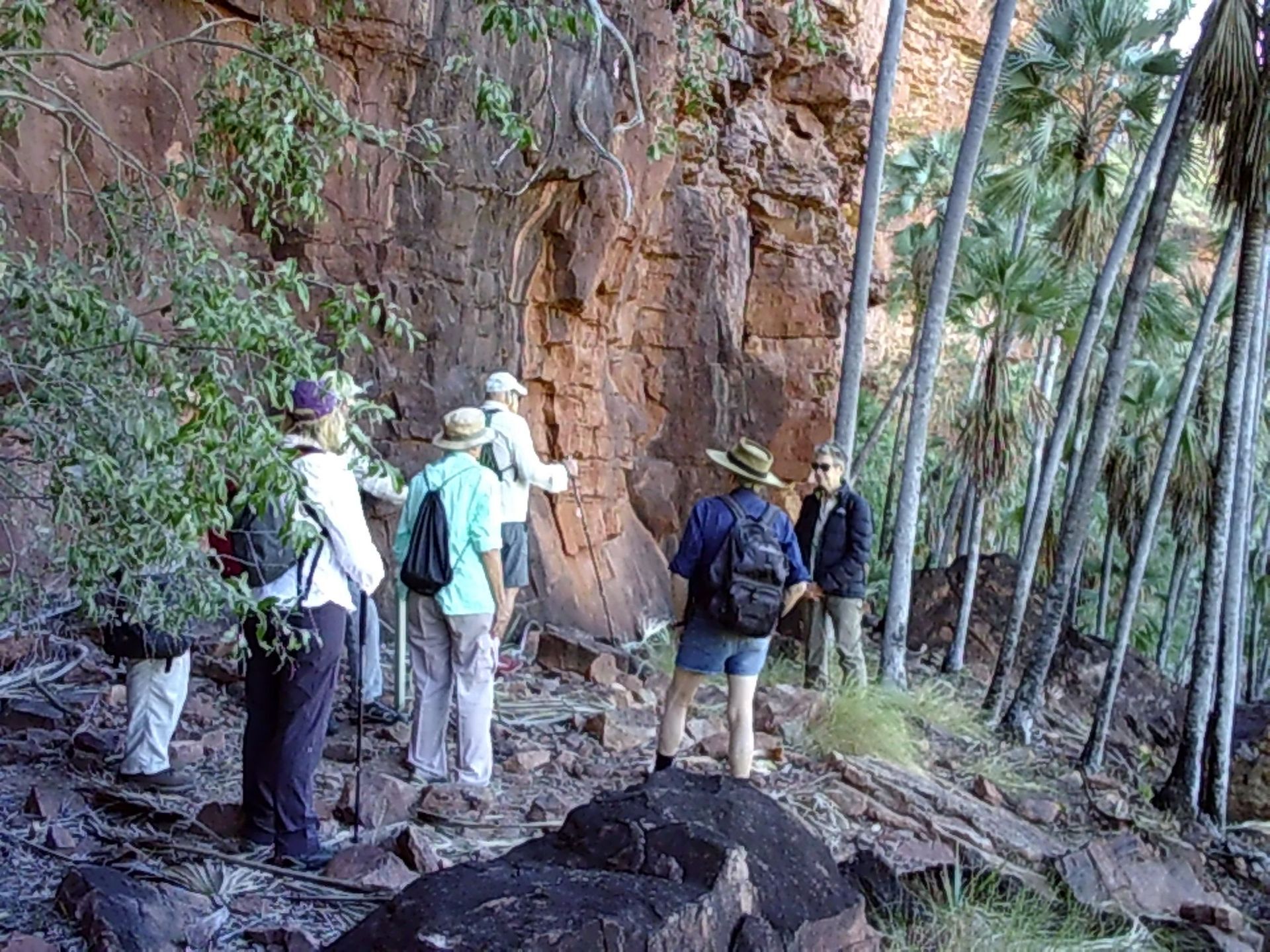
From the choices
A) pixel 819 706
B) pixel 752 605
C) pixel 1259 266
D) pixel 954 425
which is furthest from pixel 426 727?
pixel 954 425

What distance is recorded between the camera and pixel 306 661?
4508 mm

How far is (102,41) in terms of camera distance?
460 cm

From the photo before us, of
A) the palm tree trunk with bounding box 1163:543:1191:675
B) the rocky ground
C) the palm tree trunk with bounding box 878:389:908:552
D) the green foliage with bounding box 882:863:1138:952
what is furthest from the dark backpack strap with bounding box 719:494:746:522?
the palm tree trunk with bounding box 878:389:908:552

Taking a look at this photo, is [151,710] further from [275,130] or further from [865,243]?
[865,243]

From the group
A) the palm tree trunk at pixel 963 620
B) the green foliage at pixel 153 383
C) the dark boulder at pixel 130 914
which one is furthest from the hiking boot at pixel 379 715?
the palm tree trunk at pixel 963 620

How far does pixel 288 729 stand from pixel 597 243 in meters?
8.42

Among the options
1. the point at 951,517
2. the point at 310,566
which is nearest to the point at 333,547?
the point at 310,566

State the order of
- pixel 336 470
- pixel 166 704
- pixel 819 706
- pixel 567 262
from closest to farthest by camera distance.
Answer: pixel 336 470 < pixel 166 704 < pixel 819 706 < pixel 567 262

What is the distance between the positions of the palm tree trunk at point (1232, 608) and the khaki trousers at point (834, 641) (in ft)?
10.3

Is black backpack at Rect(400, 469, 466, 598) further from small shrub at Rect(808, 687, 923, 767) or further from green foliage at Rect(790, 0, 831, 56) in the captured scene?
small shrub at Rect(808, 687, 923, 767)

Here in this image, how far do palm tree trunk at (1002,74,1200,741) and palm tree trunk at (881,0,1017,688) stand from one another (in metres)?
1.13

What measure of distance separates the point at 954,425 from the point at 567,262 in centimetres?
973

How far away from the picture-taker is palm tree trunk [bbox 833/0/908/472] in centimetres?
1120

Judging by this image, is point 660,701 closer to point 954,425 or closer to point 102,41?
point 102,41
